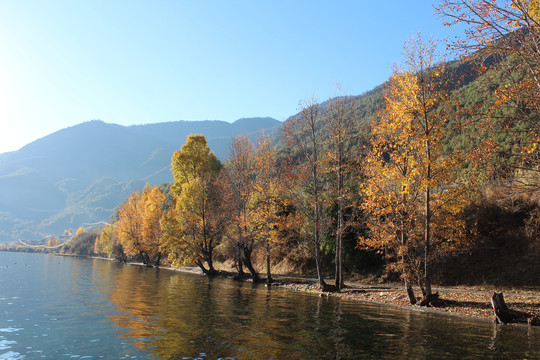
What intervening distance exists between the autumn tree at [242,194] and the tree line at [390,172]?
13 centimetres

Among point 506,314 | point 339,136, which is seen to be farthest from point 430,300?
point 339,136

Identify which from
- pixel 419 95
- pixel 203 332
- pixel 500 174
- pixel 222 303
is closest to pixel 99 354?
pixel 203 332

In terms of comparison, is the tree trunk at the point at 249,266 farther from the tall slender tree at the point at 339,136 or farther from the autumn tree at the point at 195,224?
the tall slender tree at the point at 339,136

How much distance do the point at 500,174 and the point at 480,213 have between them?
1809cm

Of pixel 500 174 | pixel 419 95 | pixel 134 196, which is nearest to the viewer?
pixel 500 174

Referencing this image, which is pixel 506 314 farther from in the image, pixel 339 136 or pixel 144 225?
pixel 144 225

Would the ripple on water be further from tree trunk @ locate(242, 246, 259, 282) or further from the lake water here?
tree trunk @ locate(242, 246, 259, 282)

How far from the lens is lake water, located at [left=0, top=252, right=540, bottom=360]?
35.2 feet

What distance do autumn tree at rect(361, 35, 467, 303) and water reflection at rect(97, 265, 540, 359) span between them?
13.7ft

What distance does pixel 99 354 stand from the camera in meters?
10.3

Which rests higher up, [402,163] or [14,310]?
[402,163]

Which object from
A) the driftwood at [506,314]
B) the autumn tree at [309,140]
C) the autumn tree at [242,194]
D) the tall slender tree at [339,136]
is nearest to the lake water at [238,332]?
the driftwood at [506,314]

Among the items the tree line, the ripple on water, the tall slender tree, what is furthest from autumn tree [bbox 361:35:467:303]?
the ripple on water

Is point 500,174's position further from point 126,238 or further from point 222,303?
point 126,238
